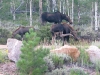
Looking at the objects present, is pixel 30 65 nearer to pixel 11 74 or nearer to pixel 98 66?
pixel 11 74

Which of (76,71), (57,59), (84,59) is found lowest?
(76,71)

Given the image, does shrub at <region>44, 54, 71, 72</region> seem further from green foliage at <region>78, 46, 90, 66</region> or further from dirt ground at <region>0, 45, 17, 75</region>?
dirt ground at <region>0, 45, 17, 75</region>

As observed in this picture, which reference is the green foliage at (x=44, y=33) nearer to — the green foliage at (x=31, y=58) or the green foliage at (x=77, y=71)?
the green foliage at (x=77, y=71)

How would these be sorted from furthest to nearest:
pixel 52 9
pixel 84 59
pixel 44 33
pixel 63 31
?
1. pixel 52 9
2. pixel 44 33
3. pixel 63 31
4. pixel 84 59

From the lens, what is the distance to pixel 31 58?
34.3ft

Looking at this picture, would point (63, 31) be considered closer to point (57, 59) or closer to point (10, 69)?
point (57, 59)

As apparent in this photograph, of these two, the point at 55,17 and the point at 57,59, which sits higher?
the point at 55,17

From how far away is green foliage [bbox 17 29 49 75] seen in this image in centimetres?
1035

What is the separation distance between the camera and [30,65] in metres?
10.5

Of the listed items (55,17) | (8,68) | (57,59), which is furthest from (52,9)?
(8,68)

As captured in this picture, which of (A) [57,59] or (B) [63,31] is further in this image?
(B) [63,31]

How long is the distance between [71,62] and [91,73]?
0.97 metres

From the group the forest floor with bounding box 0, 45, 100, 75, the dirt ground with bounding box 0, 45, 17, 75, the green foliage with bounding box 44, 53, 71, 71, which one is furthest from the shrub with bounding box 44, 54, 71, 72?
the dirt ground with bounding box 0, 45, 17, 75

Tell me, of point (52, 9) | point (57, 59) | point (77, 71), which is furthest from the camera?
point (52, 9)
